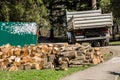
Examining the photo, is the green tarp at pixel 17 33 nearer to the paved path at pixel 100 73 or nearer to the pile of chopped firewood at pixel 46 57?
the pile of chopped firewood at pixel 46 57

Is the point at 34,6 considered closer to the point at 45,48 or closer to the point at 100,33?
the point at 100,33

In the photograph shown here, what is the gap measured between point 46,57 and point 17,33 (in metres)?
8.26

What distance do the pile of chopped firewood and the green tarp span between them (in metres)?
6.19

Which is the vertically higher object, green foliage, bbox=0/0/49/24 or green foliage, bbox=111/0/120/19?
green foliage, bbox=0/0/49/24

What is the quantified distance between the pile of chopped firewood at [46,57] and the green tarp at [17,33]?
20.3ft

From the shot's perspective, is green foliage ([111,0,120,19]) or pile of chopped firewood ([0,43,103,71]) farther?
green foliage ([111,0,120,19])

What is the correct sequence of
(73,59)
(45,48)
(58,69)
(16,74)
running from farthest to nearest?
1. (45,48)
2. (73,59)
3. (58,69)
4. (16,74)

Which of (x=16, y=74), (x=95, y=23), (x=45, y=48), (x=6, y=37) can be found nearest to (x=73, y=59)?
(x=45, y=48)

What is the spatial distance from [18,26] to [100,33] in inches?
212

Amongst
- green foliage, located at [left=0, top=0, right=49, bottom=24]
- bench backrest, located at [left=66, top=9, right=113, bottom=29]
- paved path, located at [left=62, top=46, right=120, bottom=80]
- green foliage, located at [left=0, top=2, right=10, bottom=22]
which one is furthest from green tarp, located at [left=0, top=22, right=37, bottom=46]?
paved path, located at [left=62, top=46, right=120, bottom=80]

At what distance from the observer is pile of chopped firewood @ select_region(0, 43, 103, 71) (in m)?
16.4

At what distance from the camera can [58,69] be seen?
1575 cm

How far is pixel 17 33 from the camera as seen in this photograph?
25516 mm

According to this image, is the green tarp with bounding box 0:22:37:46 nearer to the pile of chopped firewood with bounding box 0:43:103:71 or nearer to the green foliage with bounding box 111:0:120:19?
the pile of chopped firewood with bounding box 0:43:103:71
